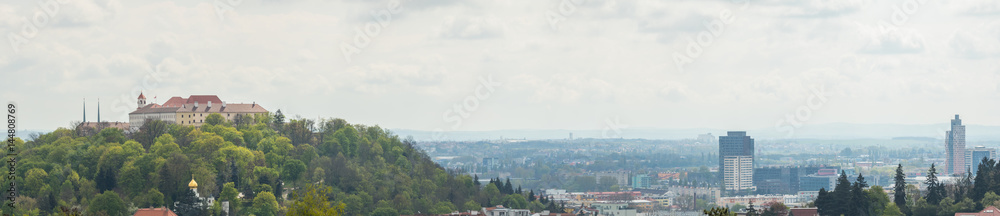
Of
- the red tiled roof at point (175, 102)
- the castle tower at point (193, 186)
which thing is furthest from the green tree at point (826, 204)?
the red tiled roof at point (175, 102)

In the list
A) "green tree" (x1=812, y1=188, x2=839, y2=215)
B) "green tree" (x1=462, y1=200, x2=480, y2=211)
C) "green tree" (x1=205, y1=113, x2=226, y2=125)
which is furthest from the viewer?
"green tree" (x1=205, y1=113, x2=226, y2=125)

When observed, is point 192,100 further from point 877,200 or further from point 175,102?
point 877,200

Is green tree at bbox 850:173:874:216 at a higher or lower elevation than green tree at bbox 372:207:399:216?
higher

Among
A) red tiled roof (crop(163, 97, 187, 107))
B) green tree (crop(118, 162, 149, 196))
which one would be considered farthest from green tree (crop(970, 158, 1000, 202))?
red tiled roof (crop(163, 97, 187, 107))

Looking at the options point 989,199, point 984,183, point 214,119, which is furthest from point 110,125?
point 989,199

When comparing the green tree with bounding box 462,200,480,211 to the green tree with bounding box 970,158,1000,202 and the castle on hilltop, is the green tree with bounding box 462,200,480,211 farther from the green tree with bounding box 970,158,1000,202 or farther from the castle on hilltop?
the green tree with bounding box 970,158,1000,202

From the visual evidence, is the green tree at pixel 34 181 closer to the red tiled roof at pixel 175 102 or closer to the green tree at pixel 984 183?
the red tiled roof at pixel 175 102

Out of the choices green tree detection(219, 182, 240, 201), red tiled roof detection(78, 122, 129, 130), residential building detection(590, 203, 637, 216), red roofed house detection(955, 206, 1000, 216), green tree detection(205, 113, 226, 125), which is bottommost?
residential building detection(590, 203, 637, 216)
